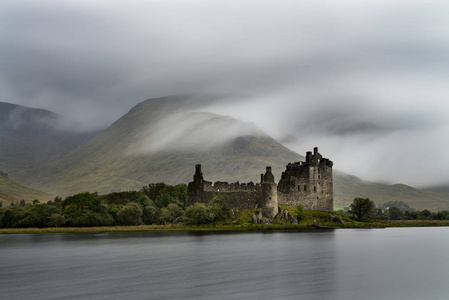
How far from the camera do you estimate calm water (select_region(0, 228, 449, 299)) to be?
94.8 feet

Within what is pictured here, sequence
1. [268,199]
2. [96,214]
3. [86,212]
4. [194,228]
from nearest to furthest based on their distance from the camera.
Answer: [194,228], [268,199], [96,214], [86,212]

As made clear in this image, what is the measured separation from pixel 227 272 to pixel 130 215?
51557mm

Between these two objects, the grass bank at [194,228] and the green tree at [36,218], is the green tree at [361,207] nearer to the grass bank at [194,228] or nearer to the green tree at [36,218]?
the grass bank at [194,228]

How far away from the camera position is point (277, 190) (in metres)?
85.7

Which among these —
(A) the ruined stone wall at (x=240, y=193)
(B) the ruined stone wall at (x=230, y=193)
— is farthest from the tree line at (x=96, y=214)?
→ (A) the ruined stone wall at (x=240, y=193)

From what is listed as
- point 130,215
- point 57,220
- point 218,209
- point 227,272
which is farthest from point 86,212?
point 227,272

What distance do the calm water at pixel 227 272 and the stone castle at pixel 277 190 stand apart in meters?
24.0

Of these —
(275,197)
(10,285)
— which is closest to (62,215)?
(275,197)

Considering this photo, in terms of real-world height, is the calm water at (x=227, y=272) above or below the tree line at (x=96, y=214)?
below

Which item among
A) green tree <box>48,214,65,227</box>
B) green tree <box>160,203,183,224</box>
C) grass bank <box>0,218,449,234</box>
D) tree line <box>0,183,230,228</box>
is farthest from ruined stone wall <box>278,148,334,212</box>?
green tree <box>48,214,65,227</box>

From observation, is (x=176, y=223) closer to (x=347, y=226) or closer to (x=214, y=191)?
(x=214, y=191)

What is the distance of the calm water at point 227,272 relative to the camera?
28.9m

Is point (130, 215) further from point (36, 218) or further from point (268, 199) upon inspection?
point (268, 199)

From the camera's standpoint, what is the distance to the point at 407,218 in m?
132
